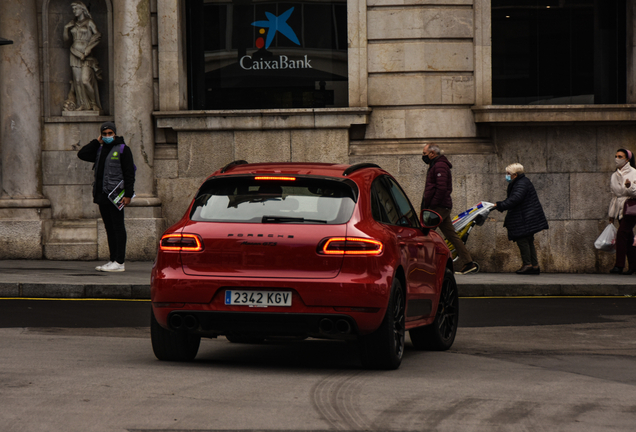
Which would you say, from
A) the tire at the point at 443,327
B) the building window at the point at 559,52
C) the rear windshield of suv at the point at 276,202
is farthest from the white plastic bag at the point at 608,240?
the rear windshield of suv at the point at 276,202

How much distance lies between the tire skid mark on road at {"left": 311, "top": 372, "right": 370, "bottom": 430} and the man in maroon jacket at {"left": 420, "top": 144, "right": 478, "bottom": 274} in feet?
26.4

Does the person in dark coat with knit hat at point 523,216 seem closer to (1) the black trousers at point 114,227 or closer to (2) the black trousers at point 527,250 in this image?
(2) the black trousers at point 527,250

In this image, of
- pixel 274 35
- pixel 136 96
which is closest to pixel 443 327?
pixel 136 96

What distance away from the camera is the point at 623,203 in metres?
15.3

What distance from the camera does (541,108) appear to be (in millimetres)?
16047

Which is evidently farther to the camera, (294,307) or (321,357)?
(321,357)

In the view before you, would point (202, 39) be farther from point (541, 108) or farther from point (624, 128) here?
point (624, 128)

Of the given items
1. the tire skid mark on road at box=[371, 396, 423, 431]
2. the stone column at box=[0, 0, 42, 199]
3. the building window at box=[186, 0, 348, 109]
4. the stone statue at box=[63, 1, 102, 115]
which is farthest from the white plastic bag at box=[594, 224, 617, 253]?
the tire skid mark on road at box=[371, 396, 423, 431]

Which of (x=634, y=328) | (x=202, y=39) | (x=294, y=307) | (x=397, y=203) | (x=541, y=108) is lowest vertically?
(x=634, y=328)

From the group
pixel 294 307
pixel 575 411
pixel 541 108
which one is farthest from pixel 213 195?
pixel 541 108

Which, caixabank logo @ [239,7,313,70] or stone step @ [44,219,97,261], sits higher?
caixabank logo @ [239,7,313,70]

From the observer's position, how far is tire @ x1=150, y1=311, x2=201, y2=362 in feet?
23.6

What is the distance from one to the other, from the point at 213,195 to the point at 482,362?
2320 mm

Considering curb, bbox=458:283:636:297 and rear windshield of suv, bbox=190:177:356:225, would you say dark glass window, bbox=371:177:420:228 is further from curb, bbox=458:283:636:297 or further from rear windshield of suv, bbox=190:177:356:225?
curb, bbox=458:283:636:297
